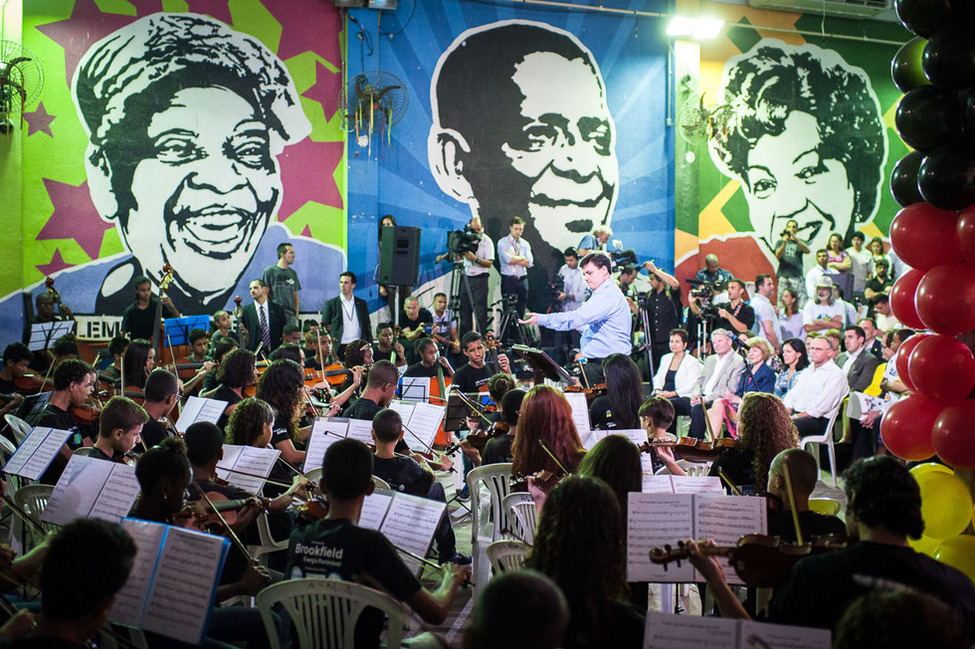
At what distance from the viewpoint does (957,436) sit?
11.6ft

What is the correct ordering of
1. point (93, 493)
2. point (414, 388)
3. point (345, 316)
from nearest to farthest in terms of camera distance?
point (93, 493) < point (414, 388) < point (345, 316)

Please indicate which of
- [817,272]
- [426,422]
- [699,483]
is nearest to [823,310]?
[817,272]

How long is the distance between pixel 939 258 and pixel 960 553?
1.24 m

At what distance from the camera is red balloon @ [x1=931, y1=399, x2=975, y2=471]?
3.51 meters

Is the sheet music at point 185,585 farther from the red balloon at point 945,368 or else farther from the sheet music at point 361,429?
the red balloon at point 945,368

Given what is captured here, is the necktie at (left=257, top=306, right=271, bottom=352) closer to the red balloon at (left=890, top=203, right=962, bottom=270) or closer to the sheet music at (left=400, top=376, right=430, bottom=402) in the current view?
the sheet music at (left=400, top=376, right=430, bottom=402)

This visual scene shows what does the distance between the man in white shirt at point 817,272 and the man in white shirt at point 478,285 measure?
466 centimetres

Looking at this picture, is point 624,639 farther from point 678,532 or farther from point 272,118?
point 272,118

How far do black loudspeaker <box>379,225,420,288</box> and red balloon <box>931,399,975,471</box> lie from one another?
26.5 ft

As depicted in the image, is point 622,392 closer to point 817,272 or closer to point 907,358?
point 907,358

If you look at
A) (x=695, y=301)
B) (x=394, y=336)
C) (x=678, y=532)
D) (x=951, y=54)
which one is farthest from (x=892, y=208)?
(x=678, y=532)

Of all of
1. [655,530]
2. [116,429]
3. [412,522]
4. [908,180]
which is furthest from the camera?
[116,429]

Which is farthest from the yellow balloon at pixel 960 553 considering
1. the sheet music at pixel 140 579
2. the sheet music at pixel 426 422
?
the sheet music at pixel 140 579

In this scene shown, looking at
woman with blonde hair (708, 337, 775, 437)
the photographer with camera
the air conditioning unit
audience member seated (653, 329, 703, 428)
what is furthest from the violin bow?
the air conditioning unit
